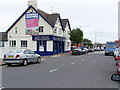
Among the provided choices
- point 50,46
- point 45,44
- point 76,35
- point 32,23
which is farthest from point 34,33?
point 76,35

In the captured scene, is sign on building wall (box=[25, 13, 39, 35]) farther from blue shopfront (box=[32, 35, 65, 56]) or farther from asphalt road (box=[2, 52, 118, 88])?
asphalt road (box=[2, 52, 118, 88])

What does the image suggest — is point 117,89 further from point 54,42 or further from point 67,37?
point 67,37

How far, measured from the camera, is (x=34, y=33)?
33844 millimetres

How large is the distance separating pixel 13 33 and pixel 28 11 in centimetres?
537

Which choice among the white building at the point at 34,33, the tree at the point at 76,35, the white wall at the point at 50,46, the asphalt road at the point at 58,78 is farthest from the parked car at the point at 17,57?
the tree at the point at 76,35

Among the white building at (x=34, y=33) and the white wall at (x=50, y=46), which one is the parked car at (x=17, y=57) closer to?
the white wall at (x=50, y=46)

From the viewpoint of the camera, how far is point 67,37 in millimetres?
43125

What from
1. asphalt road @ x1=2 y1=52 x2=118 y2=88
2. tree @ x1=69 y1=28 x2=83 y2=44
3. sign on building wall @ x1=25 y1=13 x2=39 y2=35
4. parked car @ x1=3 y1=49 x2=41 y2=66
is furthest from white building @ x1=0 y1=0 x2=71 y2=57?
asphalt road @ x1=2 y1=52 x2=118 y2=88

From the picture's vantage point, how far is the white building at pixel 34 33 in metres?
33.0

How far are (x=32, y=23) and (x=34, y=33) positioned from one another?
199 cm

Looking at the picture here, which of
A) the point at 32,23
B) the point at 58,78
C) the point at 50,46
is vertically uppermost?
the point at 32,23

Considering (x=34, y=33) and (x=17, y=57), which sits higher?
(x=34, y=33)

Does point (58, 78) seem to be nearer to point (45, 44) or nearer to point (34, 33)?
point (45, 44)

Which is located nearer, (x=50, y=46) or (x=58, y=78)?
(x=58, y=78)
